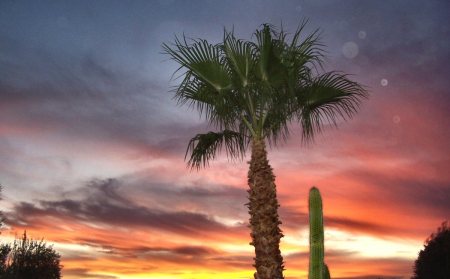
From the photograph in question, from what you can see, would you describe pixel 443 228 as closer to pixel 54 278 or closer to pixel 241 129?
pixel 241 129

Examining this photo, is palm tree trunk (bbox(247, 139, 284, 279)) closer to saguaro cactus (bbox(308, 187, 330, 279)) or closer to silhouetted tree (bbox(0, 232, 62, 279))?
saguaro cactus (bbox(308, 187, 330, 279))

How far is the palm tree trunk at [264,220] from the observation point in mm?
12945

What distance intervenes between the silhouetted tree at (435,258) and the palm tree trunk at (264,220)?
51.6ft

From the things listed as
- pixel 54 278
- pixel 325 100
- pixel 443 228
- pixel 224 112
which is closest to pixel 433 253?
pixel 443 228

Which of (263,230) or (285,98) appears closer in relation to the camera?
(263,230)

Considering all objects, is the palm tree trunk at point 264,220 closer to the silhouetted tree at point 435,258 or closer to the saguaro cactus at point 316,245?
the saguaro cactus at point 316,245

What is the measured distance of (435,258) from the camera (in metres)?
Answer: 26.2

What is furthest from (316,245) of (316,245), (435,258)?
(435,258)

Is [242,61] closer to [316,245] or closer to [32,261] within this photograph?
[316,245]

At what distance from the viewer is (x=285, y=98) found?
1433cm

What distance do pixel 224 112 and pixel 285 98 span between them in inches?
66.9

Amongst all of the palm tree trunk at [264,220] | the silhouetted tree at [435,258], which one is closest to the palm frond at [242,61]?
the palm tree trunk at [264,220]

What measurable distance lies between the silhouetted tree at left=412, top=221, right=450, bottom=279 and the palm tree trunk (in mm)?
15738

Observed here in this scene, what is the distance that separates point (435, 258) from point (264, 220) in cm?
1644
